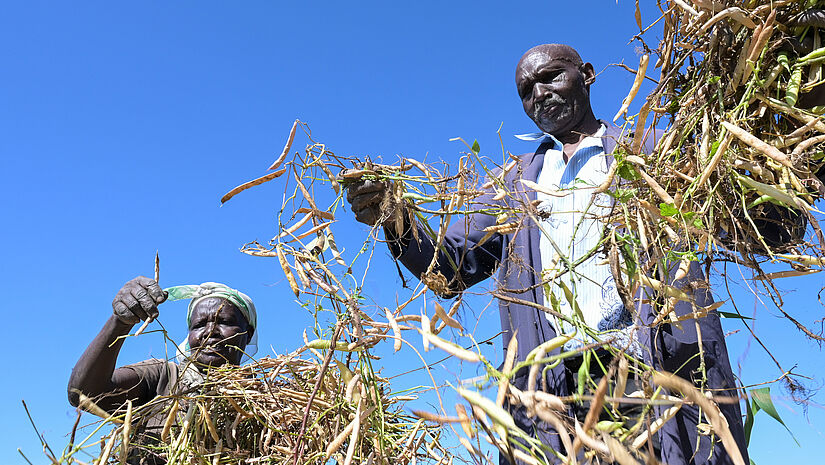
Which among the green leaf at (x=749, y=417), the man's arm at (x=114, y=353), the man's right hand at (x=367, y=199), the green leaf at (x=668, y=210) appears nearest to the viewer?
the green leaf at (x=668, y=210)

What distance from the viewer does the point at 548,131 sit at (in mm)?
1461

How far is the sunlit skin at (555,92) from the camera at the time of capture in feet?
4.67

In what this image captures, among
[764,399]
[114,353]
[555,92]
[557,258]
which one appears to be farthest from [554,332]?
[114,353]

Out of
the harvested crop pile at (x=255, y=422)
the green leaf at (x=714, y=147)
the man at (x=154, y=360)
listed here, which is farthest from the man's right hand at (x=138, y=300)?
the green leaf at (x=714, y=147)

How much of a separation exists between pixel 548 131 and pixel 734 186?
2.44ft

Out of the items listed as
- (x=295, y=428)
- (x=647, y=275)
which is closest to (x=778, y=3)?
(x=647, y=275)

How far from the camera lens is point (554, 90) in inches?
56.1

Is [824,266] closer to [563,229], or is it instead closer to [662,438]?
[662,438]

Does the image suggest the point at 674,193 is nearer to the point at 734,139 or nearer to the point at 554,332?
the point at 734,139

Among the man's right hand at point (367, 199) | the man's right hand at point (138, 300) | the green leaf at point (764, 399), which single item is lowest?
the green leaf at point (764, 399)

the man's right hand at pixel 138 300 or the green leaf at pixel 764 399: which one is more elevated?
the man's right hand at pixel 138 300

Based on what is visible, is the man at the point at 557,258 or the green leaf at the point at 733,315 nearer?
the green leaf at the point at 733,315

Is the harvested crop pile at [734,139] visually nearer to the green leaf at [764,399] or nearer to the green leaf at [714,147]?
the green leaf at [714,147]

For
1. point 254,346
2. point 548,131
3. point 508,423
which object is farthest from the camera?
point 254,346
